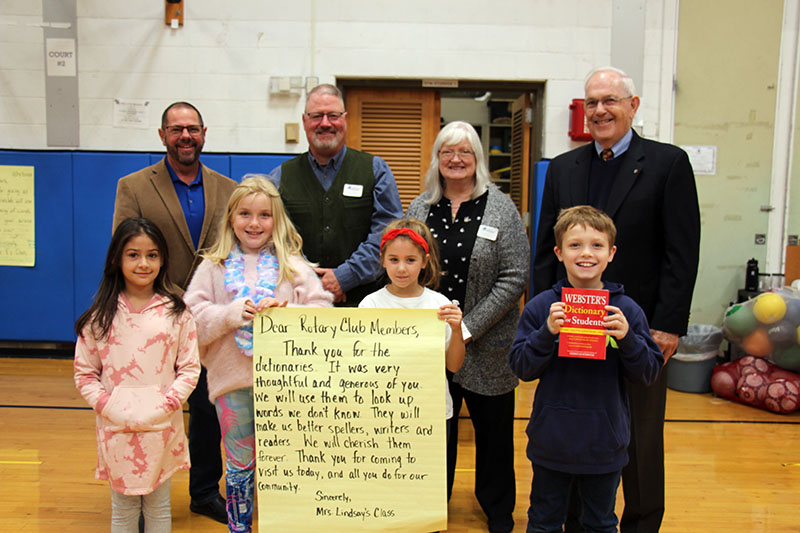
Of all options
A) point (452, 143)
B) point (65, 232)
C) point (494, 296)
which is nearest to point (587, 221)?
point (494, 296)

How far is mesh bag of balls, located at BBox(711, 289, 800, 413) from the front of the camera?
379 centimetres

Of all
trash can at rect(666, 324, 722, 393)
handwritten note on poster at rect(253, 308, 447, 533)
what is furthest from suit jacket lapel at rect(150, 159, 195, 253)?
trash can at rect(666, 324, 722, 393)

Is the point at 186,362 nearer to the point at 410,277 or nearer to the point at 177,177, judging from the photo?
the point at 410,277

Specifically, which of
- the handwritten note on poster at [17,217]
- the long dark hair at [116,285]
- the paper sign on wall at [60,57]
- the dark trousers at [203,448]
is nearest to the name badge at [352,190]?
the long dark hair at [116,285]

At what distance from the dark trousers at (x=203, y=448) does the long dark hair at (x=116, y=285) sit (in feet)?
2.23

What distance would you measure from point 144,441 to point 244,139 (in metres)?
3.29

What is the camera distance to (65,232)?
4656 millimetres

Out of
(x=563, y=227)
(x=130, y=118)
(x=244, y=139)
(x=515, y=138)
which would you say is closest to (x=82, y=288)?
(x=130, y=118)

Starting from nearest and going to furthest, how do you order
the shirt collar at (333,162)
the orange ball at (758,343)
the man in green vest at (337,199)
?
the man in green vest at (337,199) → the shirt collar at (333,162) → the orange ball at (758,343)

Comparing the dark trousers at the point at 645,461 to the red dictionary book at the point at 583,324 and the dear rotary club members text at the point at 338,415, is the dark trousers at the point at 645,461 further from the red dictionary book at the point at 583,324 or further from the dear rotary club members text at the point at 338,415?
the dear rotary club members text at the point at 338,415

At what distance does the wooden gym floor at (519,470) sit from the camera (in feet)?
7.77

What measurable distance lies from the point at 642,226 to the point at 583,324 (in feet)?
1.86

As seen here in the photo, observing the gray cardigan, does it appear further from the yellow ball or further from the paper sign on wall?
the paper sign on wall

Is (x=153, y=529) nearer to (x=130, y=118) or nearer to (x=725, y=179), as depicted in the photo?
(x=130, y=118)
